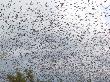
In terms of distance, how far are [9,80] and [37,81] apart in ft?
37.8

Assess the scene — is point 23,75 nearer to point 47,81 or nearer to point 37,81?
point 37,81

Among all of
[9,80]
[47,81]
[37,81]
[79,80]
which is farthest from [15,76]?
[79,80]

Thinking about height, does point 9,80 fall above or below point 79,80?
above

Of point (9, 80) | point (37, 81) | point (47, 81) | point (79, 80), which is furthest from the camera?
point (79, 80)

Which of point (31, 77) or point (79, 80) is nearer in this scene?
point (31, 77)

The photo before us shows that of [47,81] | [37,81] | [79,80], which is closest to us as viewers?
[37,81]

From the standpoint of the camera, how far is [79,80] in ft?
391

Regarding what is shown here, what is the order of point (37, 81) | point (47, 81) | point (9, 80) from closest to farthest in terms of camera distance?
point (9, 80) < point (37, 81) < point (47, 81)

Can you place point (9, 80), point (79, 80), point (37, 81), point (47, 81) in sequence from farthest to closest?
point (79, 80) → point (47, 81) → point (37, 81) → point (9, 80)

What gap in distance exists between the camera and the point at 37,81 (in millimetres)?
89625

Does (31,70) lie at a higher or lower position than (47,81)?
higher

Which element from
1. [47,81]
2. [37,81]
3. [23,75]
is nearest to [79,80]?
[47,81]

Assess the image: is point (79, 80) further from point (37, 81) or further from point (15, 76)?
point (15, 76)

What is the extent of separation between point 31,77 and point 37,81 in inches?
314
